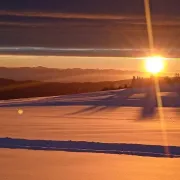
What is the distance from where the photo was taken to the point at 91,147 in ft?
29.7

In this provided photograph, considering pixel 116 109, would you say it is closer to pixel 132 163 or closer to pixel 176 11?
pixel 176 11

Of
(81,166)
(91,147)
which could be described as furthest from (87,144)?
(81,166)

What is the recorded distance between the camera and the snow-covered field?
7.03 metres

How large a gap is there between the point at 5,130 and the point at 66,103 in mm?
8240

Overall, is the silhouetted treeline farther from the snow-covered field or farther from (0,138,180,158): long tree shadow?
(0,138,180,158): long tree shadow

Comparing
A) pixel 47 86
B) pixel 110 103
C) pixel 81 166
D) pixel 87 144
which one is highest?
pixel 47 86

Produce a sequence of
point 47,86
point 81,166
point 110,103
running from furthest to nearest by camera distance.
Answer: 1. point 47,86
2. point 110,103
3. point 81,166

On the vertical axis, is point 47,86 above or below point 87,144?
above

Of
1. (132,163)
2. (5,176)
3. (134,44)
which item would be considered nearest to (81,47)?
(134,44)

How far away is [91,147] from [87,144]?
22 centimetres

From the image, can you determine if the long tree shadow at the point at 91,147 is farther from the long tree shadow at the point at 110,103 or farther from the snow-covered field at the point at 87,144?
the long tree shadow at the point at 110,103

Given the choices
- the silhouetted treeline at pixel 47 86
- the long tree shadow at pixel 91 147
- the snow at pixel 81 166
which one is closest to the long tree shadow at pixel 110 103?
the long tree shadow at pixel 91 147

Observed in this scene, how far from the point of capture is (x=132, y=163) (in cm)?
761

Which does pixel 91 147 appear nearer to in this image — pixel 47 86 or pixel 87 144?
pixel 87 144
